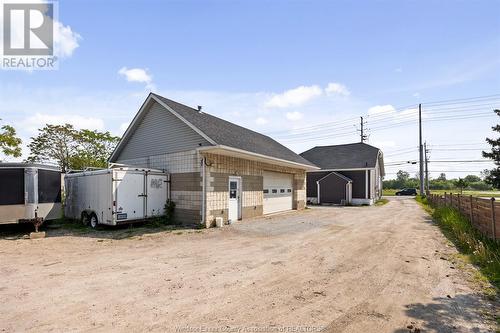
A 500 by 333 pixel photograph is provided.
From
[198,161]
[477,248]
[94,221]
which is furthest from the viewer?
[198,161]

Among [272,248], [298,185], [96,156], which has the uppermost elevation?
[96,156]

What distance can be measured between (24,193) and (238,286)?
31.6 feet

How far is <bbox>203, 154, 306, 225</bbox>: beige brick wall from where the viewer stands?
13.0 m

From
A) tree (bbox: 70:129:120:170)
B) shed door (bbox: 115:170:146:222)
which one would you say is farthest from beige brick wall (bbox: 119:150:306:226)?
tree (bbox: 70:129:120:170)

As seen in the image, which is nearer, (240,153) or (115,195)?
(115,195)

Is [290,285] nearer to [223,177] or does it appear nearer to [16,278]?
[16,278]

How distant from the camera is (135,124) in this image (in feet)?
51.8

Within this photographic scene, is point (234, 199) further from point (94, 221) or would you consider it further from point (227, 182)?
point (94, 221)

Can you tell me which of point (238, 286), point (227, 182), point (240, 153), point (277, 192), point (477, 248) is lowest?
point (238, 286)

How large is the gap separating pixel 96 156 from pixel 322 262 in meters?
28.3

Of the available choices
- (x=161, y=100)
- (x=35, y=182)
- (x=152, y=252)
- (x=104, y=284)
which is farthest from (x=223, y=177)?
(x=104, y=284)

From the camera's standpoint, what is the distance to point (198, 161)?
508 inches

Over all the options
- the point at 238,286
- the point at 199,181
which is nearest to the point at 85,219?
the point at 199,181

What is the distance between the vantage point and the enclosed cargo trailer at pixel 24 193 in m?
10.2
